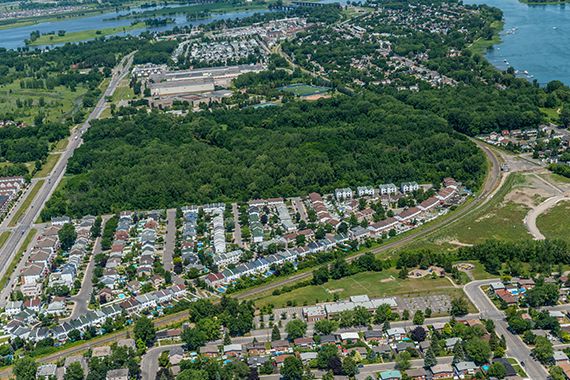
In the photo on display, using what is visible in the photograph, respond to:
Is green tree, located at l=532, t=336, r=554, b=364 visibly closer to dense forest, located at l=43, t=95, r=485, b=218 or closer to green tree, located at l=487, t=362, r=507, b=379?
green tree, located at l=487, t=362, r=507, b=379

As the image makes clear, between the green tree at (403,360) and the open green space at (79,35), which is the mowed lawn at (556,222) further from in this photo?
the open green space at (79,35)

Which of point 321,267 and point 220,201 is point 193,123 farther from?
point 321,267

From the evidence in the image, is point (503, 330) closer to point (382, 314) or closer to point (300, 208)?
point (382, 314)

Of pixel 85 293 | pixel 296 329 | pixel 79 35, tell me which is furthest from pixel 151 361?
pixel 79 35

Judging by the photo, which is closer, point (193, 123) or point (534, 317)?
point (534, 317)

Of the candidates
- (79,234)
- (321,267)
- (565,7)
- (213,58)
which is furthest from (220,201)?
(565,7)

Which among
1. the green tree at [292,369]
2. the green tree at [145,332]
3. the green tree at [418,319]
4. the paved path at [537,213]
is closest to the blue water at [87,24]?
the paved path at [537,213]
